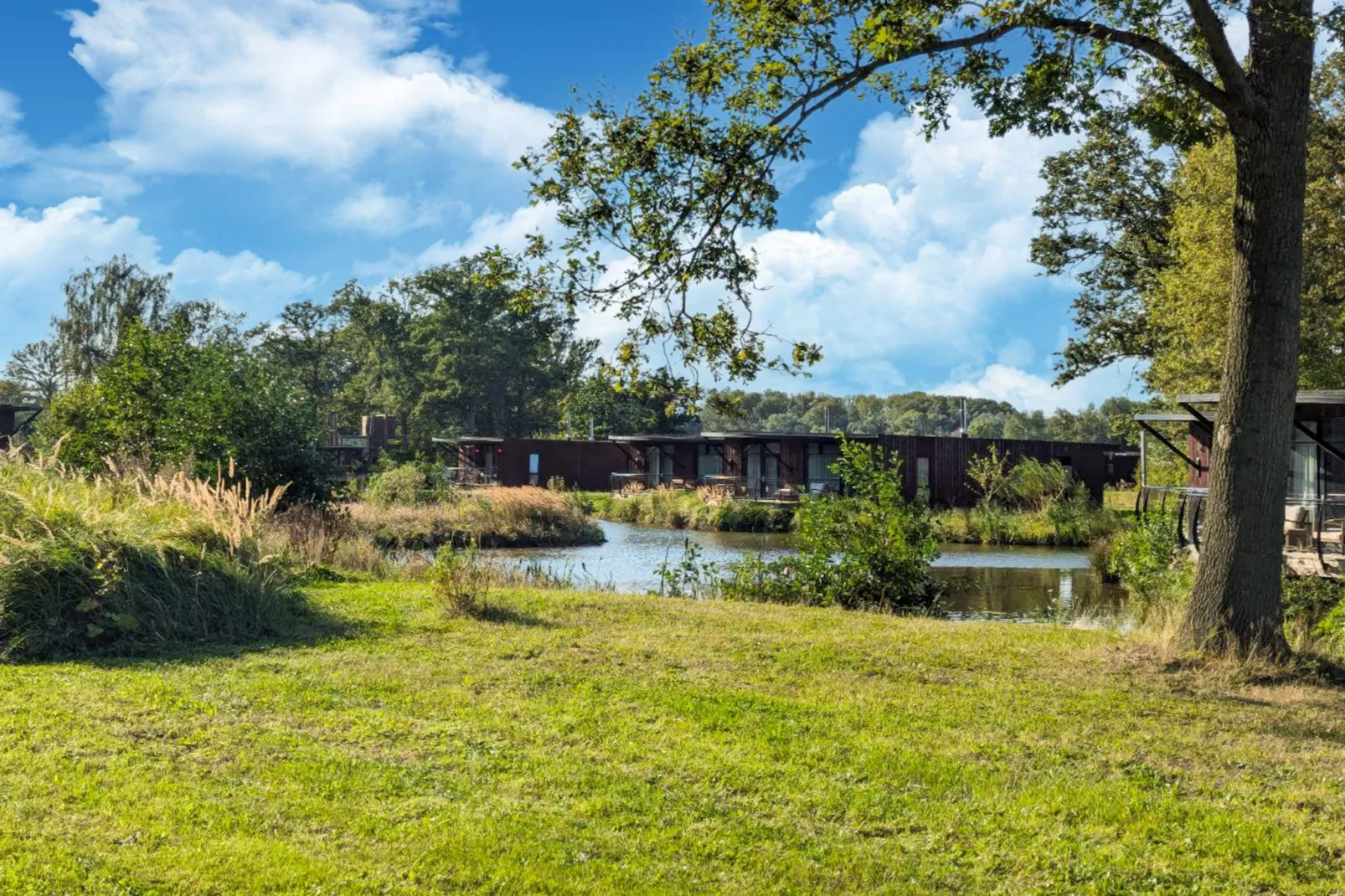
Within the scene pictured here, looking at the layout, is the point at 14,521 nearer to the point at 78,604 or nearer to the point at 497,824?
the point at 78,604

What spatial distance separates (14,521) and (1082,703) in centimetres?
784

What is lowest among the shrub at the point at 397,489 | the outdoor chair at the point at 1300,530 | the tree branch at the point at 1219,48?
the outdoor chair at the point at 1300,530

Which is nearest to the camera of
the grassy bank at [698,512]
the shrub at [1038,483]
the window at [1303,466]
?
the window at [1303,466]

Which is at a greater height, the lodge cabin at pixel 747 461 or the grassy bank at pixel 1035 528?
the lodge cabin at pixel 747 461

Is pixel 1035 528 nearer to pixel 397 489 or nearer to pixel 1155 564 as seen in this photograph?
pixel 1155 564

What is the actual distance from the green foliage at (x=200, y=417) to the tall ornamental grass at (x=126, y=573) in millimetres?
5059

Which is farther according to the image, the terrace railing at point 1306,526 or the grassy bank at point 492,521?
the grassy bank at point 492,521

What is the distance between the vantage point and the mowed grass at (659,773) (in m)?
3.96

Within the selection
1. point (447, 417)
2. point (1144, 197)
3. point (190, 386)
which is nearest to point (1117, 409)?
point (447, 417)

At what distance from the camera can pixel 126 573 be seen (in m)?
8.50

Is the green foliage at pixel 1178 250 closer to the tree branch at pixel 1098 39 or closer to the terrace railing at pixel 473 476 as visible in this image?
the tree branch at pixel 1098 39

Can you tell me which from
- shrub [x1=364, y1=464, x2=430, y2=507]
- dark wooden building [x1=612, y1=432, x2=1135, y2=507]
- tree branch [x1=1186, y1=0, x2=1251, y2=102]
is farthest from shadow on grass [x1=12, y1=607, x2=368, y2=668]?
dark wooden building [x1=612, y1=432, x2=1135, y2=507]

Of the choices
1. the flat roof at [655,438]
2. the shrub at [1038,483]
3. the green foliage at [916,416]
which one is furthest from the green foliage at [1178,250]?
the green foliage at [916,416]

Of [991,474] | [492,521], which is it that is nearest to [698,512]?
[492,521]
